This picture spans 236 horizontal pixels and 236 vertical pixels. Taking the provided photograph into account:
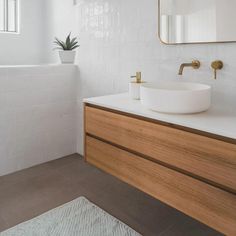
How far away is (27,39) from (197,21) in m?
2.19

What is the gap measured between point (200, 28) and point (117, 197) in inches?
55.1

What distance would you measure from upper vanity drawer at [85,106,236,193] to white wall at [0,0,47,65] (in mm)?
1854

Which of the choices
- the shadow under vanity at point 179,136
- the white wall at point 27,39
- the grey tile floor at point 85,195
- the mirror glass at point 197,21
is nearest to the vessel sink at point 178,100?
the shadow under vanity at point 179,136

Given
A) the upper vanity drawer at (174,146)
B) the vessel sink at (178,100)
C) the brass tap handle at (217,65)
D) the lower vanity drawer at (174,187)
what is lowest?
the lower vanity drawer at (174,187)

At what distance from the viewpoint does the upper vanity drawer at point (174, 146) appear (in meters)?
1.12

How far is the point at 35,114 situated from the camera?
2.66m

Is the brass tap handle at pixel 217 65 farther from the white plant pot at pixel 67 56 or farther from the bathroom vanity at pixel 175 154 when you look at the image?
the white plant pot at pixel 67 56

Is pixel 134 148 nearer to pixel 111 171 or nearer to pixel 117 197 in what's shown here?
pixel 111 171

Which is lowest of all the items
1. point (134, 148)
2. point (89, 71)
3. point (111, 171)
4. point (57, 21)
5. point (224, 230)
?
point (224, 230)

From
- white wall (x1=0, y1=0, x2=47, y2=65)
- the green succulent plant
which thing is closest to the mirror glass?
the green succulent plant

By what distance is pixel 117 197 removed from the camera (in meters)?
2.17

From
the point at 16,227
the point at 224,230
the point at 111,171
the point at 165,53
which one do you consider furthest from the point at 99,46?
the point at 224,230

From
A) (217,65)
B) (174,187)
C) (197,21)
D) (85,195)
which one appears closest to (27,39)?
(85,195)

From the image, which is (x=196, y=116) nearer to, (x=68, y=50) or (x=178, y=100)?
(x=178, y=100)
